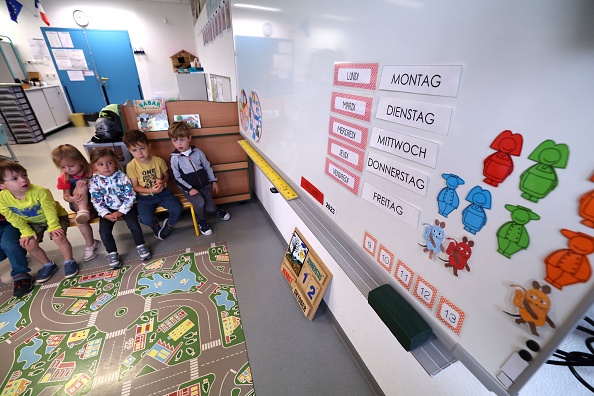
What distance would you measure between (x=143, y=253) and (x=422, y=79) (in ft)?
7.11

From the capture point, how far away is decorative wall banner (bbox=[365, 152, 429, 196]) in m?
0.60

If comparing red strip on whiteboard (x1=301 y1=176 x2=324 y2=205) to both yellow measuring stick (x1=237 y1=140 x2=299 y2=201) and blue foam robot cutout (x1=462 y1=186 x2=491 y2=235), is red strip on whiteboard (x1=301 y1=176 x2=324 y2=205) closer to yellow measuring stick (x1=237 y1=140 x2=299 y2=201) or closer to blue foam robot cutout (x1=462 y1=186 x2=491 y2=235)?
yellow measuring stick (x1=237 y1=140 x2=299 y2=201)

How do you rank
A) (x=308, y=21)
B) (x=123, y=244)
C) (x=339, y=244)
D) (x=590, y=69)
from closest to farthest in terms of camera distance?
(x=590, y=69) < (x=308, y=21) < (x=339, y=244) < (x=123, y=244)

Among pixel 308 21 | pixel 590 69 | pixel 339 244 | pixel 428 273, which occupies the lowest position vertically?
pixel 339 244

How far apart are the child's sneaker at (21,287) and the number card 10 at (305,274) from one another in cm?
172

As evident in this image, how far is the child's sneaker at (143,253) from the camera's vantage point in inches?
78.0

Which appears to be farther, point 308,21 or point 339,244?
point 339,244

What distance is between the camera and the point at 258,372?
128 centimetres

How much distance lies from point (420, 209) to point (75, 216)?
234 cm

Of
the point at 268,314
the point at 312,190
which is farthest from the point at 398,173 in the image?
the point at 268,314

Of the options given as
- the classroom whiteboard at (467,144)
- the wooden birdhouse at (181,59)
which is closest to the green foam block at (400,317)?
the classroom whiteboard at (467,144)

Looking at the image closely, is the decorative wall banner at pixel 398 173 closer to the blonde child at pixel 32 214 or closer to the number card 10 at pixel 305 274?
the number card 10 at pixel 305 274

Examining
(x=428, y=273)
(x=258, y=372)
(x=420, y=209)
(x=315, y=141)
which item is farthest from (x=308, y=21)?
(x=258, y=372)

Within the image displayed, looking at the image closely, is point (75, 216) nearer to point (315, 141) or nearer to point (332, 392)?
point (315, 141)
